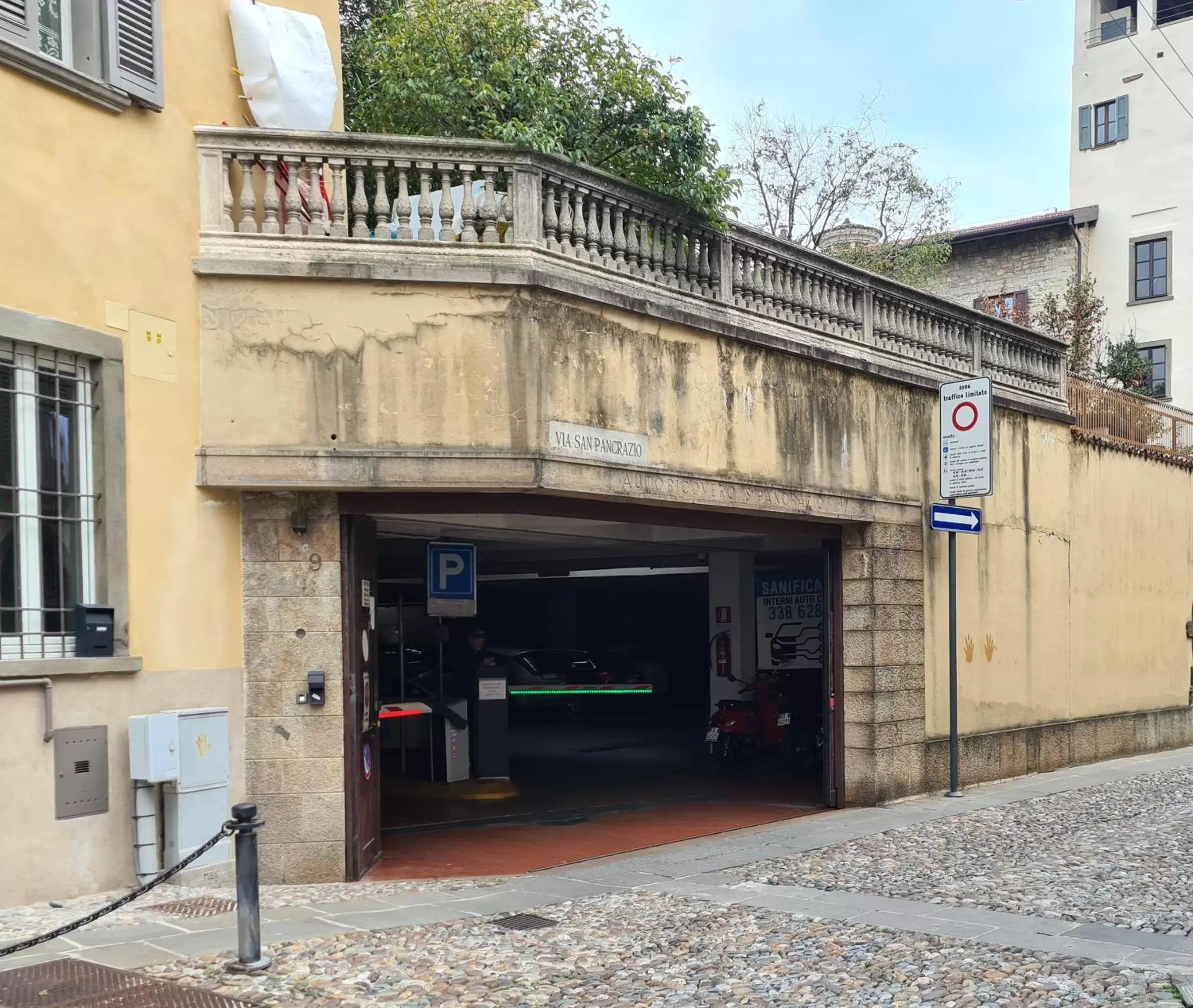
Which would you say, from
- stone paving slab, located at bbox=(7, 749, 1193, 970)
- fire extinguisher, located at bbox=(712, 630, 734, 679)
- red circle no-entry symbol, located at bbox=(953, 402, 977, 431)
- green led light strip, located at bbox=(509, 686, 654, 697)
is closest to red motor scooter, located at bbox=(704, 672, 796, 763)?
fire extinguisher, located at bbox=(712, 630, 734, 679)

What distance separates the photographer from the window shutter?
27.7 feet

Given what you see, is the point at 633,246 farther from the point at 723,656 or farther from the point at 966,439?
the point at 723,656

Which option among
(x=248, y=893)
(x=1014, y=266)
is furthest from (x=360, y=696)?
(x=1014, y=266)

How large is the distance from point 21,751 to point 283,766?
1.86 metres

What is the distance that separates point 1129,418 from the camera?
18.8 metres

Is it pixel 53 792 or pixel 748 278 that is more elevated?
pixel 748 278

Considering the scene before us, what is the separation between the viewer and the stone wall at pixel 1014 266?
35.2m

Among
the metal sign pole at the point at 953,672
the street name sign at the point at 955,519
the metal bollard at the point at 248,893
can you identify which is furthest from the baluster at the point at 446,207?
the metal sign pole at the point at 953,672

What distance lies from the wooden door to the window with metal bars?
1772mm

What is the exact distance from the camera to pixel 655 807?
43.6 feet

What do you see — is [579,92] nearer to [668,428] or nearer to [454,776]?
[668,428]

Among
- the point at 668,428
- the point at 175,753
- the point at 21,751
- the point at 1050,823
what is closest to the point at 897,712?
the point at 1050,823

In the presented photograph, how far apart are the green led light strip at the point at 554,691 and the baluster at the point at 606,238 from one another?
1319 centimetres

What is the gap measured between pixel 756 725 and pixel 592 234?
26.3ft
